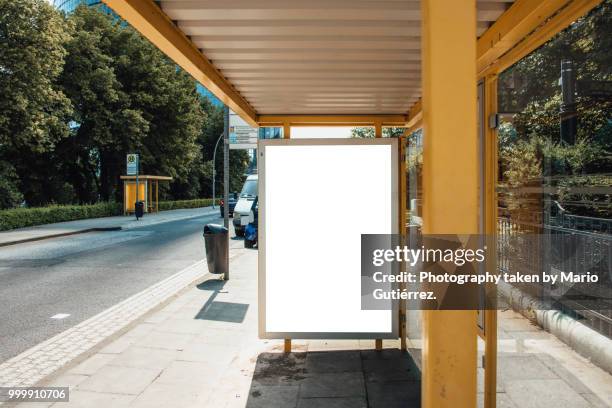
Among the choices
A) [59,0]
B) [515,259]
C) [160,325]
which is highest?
[59,0]

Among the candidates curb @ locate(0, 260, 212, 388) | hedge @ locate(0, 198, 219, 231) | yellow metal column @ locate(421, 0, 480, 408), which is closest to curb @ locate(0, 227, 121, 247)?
hedge @ locate(0, 198, 219, 231)

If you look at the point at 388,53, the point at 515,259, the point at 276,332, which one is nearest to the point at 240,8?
the point at 388,53

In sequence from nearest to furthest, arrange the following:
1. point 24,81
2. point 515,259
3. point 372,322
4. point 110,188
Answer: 1. point 372,322
2. point 515,259
3. point 24,81
4. point 110,188

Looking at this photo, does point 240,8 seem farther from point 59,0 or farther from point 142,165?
point 59,0

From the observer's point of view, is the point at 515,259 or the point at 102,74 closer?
the point at 515,259

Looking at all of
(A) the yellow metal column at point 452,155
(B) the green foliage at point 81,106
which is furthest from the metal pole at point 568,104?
(B) the green foliage at point 81,106

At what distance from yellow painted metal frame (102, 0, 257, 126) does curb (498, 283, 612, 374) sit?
3.28m

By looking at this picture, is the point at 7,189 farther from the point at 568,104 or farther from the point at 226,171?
the point at 568,104

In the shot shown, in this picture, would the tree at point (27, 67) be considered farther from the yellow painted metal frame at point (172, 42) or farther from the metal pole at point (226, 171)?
the yellow painted metal frame at point (172, 42)

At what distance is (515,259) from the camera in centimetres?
505

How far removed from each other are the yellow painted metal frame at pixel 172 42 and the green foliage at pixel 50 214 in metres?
19.0

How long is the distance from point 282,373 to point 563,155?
3412mm

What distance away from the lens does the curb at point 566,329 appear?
4.26m

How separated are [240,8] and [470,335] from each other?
2434 millimetres
